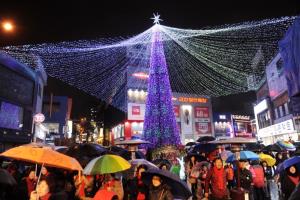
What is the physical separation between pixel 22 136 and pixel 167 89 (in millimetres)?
20443

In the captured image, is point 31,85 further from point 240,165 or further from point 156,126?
point 240,165

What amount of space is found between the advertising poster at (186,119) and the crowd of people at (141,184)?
4364cm

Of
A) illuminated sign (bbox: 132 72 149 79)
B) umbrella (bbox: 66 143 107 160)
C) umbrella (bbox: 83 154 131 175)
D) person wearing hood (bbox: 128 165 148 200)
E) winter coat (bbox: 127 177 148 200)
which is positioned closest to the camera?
umbrella (bbox: 83 154 131 175)

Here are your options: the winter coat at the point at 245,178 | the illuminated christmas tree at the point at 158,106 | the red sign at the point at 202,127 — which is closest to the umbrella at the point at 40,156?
the winter coat at the point at 245,178

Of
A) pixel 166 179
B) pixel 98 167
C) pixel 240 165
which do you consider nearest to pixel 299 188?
pixel 166 179

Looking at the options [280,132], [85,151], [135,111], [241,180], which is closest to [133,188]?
[85,151]

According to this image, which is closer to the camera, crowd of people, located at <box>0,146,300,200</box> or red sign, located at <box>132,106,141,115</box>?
crowd of people, located at <box>0,146,300,200</box>

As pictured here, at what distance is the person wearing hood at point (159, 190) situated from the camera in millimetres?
4892

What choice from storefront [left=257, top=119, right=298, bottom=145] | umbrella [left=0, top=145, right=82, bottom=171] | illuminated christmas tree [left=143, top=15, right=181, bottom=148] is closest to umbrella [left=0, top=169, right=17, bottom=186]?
umbrella [left=0, top=145, right=82, bottom=171]

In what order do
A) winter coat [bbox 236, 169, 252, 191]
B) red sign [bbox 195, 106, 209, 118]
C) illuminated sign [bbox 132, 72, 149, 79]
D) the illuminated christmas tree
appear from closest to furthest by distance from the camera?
→ winter coat [bbox 236, 169, 252, 191], the illuminated christmas tree, illuminated sign [bbox 132, 72, 149, 79], red sign [bbox 195, 106, 209, 118]

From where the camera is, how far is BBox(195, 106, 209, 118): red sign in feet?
192

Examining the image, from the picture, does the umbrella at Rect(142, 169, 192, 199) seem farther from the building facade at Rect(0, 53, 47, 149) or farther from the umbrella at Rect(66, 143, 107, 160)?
the building facade at Rect(0, 53, 47, 149)

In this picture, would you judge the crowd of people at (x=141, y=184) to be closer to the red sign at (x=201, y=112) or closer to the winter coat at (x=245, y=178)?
the winter coat at (x=245, y=178)

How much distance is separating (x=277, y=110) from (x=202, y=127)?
17640 mm
